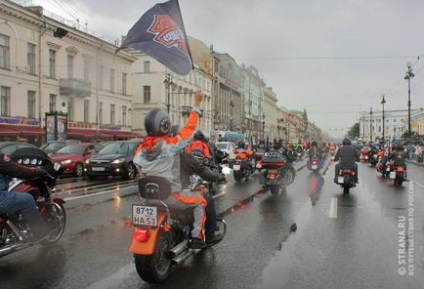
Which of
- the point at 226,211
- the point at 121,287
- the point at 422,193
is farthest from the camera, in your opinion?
the point at 422,193

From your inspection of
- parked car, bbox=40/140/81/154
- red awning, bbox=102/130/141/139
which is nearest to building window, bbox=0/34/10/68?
red awning, bbox=102/130/141/139

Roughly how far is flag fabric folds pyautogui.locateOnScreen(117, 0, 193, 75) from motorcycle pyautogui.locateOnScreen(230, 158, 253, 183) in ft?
31.6

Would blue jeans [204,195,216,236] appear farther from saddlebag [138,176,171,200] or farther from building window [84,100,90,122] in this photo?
building window [84,100,90,122]

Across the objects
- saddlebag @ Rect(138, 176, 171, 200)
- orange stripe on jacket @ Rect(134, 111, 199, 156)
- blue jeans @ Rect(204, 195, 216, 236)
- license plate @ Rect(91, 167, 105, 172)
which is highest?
orange stripe on jacket @ Rect(134, 111, 199, 156)

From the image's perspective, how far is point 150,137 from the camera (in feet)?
16.9

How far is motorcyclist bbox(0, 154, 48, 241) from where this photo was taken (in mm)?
5363

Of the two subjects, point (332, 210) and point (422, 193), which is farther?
point (422, 193)

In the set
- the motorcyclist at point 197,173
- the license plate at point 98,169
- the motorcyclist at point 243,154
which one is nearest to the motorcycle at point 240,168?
the motorcyclist at point 243,154

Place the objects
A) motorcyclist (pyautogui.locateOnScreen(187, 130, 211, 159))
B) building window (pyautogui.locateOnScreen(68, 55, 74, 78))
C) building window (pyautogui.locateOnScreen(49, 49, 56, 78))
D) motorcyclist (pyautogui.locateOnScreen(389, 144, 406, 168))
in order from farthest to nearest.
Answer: building window (pyautogui.locateOnScreen(49, 49, 56, 78)) → building window (pyautogui.locateOnScreen(68, 55, 74, 78)) → motorcyclist (pyautogui.locateOnScreen(389, 144, 406, 168)) → motorcyclist (pyautogui.locateOnScreen(187, 130, 211, 159))

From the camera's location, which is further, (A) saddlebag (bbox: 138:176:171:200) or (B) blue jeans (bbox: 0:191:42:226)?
(B) blue jeans (bbox: 0:191:42:226)

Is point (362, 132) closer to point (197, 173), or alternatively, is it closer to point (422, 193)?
point (422, 193)

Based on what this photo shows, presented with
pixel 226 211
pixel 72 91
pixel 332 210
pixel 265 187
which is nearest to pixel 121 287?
pixel 226 211

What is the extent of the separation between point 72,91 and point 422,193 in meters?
27.6

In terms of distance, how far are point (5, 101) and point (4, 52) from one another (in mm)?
3305
